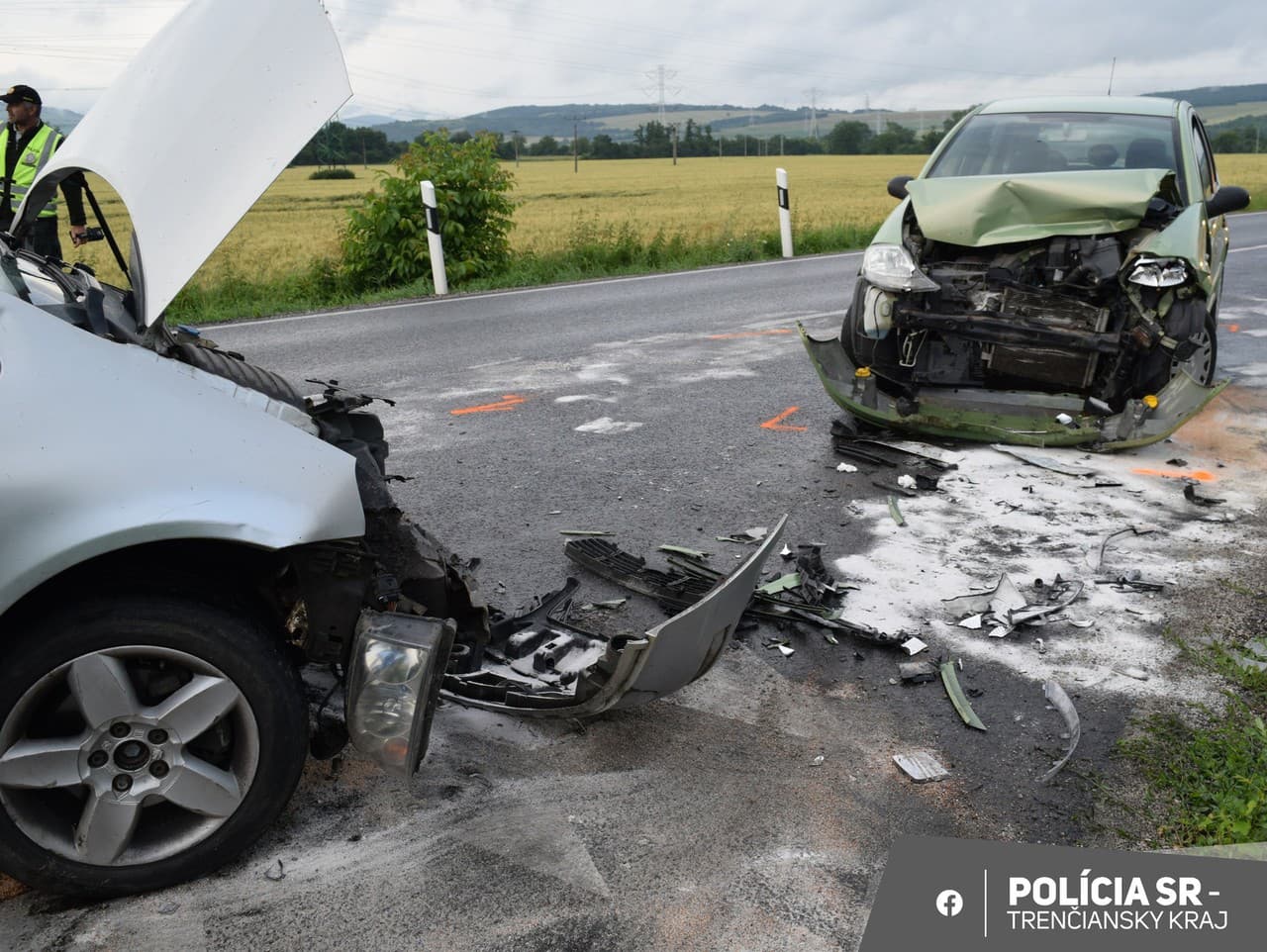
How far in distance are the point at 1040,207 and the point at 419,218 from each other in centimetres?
930

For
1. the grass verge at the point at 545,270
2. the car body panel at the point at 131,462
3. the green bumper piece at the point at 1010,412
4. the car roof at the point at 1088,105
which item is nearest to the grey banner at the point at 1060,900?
the car body panel at the point at 131,462

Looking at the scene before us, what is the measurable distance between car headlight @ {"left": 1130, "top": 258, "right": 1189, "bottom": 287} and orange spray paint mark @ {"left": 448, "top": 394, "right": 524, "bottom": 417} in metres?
3.87

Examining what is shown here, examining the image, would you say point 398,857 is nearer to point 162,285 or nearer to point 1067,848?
point 162,285

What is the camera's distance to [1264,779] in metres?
3.04

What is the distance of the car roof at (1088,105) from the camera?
7648mm

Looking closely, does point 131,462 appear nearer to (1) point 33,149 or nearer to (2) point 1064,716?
(2) point 1064,716

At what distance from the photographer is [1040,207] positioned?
615 centimetres

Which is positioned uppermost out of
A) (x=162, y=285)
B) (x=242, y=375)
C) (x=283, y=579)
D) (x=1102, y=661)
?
(x=162, y=285)

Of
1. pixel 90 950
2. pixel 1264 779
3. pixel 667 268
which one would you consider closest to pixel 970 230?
pixel 1264 779

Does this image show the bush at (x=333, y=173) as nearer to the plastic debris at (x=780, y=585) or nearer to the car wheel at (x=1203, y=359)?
the car wheel at (x=1203, y=359)

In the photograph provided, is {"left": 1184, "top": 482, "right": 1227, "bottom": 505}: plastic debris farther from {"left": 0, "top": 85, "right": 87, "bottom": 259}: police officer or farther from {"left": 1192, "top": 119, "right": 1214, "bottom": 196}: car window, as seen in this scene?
{"left": 0, "top": 85, "right": 87, "bottom": 259}: police officer

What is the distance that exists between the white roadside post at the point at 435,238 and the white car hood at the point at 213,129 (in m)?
10.3

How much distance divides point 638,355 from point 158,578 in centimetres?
678

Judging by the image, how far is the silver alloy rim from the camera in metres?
2.52
